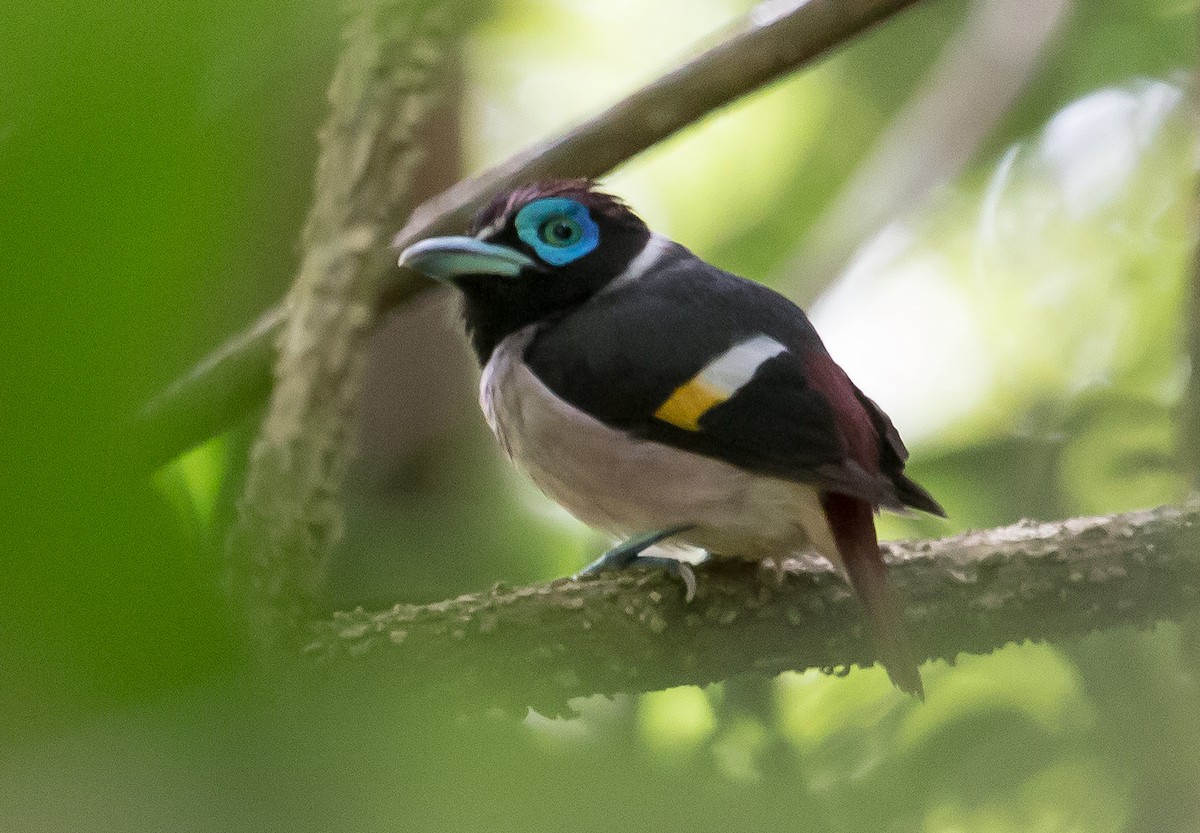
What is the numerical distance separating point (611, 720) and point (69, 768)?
0.42m

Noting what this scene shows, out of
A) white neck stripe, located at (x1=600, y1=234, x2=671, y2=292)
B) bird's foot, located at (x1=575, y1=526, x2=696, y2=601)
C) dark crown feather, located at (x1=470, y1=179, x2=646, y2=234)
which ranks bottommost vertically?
bird's foot, located at (x1=575, y1=526, x2=696, y2=601)

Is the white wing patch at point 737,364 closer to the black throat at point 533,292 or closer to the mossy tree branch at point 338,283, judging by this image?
the black throat at point 533,292

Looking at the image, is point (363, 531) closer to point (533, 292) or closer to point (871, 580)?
point (533, 292)

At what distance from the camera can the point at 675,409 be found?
6.73 ft

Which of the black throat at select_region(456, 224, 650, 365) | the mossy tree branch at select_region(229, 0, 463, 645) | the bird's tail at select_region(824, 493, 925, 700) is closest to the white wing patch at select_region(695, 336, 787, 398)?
the bird's tail at select_region(824, 493, 925, 700)

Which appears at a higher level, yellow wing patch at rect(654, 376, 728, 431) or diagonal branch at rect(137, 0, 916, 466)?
diagonal branch at rect(137, 0, 916, 466)

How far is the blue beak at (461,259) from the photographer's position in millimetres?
2334

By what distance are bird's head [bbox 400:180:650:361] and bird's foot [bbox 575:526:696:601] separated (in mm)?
530

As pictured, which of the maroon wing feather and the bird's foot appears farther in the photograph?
the bird's foot

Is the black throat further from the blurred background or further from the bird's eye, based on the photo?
the blurred background

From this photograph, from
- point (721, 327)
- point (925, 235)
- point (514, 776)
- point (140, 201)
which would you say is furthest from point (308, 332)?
point (925, 235)

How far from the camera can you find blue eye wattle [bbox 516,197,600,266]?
2473mm

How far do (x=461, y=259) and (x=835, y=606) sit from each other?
0.98m

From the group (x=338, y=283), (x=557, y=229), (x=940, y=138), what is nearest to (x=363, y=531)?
(x=338, y=283)
